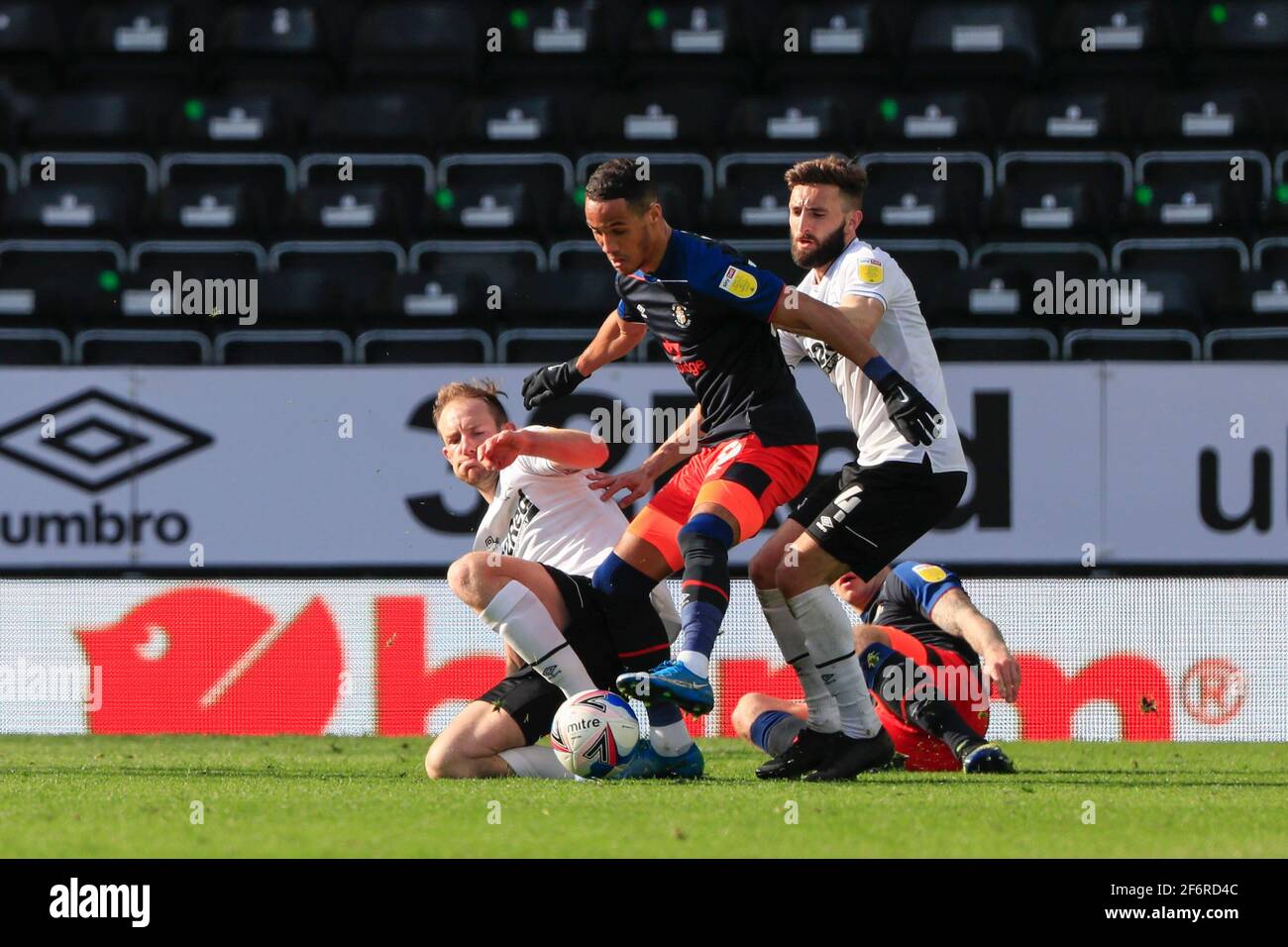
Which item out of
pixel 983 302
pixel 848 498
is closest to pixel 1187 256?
pixel 983 302

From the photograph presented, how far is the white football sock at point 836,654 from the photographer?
5773mm

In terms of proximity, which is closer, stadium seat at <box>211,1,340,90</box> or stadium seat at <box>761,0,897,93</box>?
stadium seat at <box>761,0,897,93</box>

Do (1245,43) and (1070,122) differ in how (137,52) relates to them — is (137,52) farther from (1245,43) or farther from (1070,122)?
(1245,43)

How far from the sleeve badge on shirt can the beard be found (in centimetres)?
66

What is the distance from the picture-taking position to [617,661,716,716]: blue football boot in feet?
16.3

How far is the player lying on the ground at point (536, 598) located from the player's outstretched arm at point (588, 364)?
20 centimetres

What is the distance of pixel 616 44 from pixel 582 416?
4.74 m

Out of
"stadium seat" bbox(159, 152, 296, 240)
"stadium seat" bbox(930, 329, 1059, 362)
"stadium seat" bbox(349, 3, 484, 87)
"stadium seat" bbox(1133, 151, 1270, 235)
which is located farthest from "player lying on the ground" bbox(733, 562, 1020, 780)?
"stadium seat" bbox(349, 3, 484, 87)

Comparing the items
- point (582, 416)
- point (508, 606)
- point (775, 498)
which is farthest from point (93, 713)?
point (775, 498)

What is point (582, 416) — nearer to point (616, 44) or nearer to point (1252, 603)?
point (1252, 603)

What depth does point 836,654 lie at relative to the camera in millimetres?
5789

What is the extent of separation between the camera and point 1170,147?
11438 millimetres

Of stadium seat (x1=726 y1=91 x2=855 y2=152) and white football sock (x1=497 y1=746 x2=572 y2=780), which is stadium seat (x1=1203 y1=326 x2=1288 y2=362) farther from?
white football sock (x1=497 y1=746 x2=572 y2=780)

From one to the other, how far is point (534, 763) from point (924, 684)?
145 centimetres
